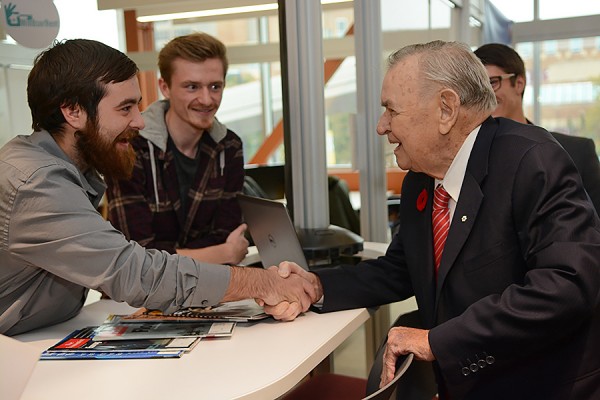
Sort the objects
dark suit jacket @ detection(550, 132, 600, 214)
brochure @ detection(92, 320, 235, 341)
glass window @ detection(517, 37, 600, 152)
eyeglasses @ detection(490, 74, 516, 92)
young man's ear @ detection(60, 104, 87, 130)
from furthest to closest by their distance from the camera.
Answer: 1. glass window @ detection(517, 37, 600, 152)
2. eyeglasses @ detection(490, 74, 516, 92)
3. dark suit jacket @ detection(550, 132, 600, 214)
4. young man's ear @ detection(60, 104, 87, 130)
5. brochure @ detection(92, 320, 235, 341)

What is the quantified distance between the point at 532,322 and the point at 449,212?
42 cm

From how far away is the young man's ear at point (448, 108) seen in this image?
175 cm

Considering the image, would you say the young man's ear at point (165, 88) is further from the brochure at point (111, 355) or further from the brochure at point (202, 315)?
the brochure at point (111, 355)

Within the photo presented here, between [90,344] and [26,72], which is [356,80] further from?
[90,344]

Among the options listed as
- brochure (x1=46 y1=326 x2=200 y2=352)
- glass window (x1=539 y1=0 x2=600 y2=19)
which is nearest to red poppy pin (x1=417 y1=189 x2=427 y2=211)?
brochure (x1=46 y1=326 x2=200 y2=352)

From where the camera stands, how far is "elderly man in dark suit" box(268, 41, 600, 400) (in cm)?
153

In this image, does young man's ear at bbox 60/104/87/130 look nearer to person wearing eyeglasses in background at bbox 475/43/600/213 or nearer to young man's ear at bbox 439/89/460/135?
young man's ear at bbox 439/89/460/135

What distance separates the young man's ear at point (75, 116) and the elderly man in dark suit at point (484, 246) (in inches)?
27.9

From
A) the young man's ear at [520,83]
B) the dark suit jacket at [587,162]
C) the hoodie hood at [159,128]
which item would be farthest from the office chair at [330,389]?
the young man's ear at [520,83]

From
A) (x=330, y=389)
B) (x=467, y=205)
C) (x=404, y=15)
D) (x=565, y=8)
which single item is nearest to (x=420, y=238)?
(x=467, y=205)

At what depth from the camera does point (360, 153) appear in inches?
119

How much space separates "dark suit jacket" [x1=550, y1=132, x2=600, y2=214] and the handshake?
1326 millimetres

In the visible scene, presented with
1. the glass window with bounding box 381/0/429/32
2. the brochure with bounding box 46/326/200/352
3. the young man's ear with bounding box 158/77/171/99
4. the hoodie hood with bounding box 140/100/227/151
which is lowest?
the brochure with bounding box 46/326/200/352

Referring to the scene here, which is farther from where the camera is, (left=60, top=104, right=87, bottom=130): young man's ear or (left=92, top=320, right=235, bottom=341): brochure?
(left=60, top=104, right=87, bottom=130): young man's ear
